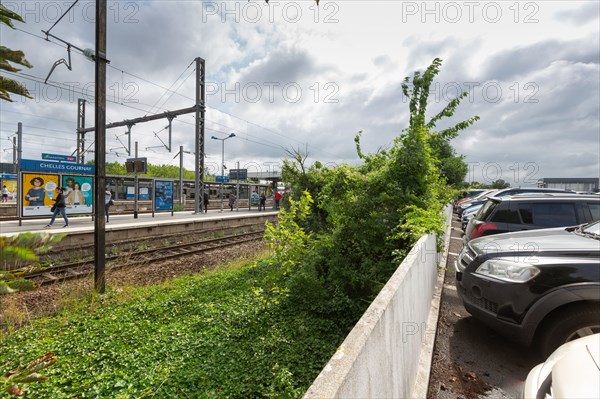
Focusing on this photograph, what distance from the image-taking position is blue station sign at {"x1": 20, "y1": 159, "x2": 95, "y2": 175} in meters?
13.6

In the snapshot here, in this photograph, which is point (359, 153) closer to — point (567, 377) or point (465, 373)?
point (465, 373)

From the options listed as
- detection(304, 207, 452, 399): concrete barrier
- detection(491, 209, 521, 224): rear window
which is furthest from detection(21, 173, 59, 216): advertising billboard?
detection(491, 209, 521, 224): rear window

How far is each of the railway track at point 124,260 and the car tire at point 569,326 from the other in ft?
25.6

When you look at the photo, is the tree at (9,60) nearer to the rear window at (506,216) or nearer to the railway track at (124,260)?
the railway track at (124,260)

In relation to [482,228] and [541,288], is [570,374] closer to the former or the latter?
[541,288]

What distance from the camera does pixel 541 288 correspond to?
3.09m

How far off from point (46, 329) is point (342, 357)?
5.30 m

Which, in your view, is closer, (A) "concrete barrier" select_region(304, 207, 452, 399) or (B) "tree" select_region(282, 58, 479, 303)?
(A) "concrete barrier" select_region(304, 207, 452, 399)

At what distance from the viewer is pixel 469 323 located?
4.32 metres

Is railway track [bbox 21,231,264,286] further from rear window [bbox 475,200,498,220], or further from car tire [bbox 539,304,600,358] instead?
rear window [bbox 475,200,498,220]

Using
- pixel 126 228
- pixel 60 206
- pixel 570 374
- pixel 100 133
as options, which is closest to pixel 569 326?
pixel 570 374

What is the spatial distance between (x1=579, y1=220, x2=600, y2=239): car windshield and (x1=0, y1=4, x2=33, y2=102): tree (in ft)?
17.5

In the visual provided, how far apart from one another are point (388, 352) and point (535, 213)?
575cm

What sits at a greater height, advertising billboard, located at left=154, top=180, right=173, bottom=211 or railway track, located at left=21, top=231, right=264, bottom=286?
advertising billboard, located at left=154, top=180, right=173, bottom=211
